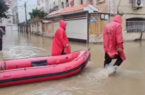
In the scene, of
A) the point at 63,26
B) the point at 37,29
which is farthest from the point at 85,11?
the point at 37,29

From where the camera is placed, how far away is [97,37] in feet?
45.4

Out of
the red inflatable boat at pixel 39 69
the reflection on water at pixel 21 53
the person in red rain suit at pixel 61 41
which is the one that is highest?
the person in red rain suit at pixel 61 41

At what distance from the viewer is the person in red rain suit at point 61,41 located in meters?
6.20

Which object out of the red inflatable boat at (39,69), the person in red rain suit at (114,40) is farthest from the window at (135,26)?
the person in red rain suit at (114,40)

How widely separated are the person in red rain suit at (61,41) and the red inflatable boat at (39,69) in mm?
283

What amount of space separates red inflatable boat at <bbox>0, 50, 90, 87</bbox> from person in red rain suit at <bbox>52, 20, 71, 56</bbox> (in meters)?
0.28

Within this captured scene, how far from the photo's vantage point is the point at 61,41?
6.23m

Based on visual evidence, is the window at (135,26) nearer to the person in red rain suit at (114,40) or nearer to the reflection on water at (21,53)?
the reflection on water at (21,53)

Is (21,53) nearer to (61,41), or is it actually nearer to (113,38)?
(61,41)

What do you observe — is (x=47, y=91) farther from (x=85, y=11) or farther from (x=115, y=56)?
(x=85, y=11)

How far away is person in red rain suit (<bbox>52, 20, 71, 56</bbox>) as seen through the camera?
6.20 m

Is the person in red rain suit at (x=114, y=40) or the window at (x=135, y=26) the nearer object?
the person in red rain suit at (x=114, y=40)

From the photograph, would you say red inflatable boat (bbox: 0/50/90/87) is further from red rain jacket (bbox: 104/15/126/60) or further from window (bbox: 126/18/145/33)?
window (bbox: 126/18/145/33)

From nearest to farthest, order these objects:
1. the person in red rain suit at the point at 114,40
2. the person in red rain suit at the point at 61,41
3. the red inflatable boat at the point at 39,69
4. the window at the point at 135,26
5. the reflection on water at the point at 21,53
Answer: the red inflatable boat at the point at 39,69 < the person in red rain suit at the point at 114,40 < the person in red rain suit at the point at 61,41 < the reflection on water at the point at 21,53 < the window at the point at 135,26
